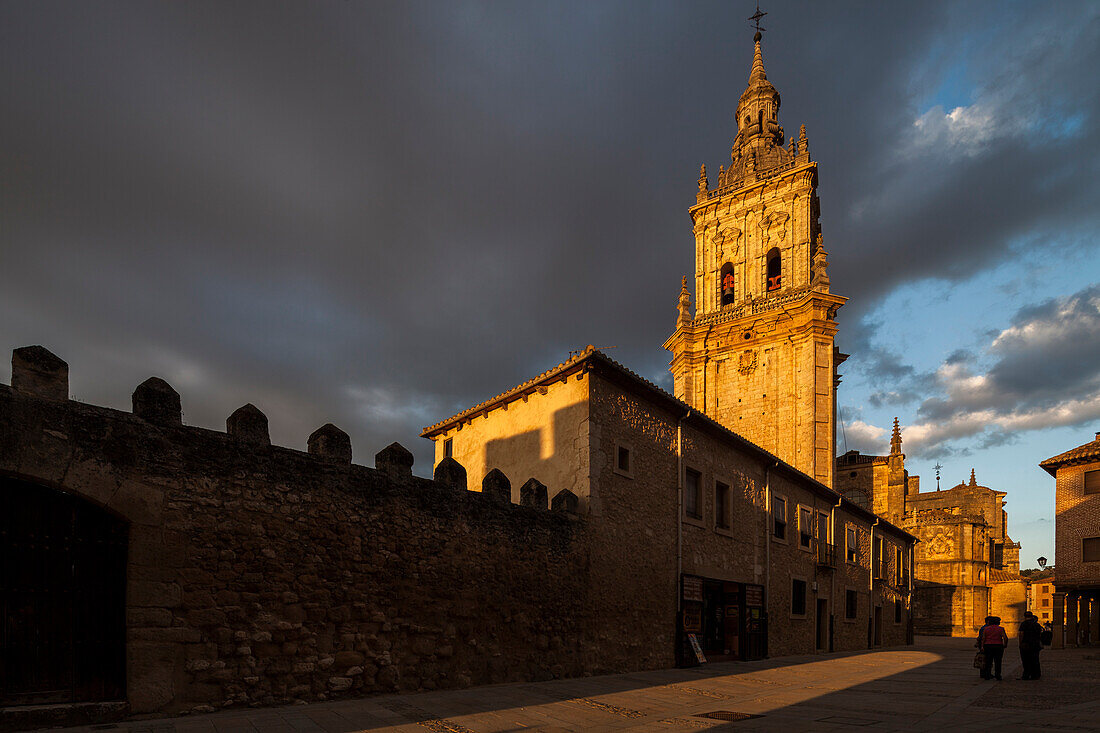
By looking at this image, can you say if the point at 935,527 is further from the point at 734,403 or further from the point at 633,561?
the point at 633,561

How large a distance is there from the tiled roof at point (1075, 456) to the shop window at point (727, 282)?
17119mm

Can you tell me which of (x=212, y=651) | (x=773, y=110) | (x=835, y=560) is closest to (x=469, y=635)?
Result: (x=212, y=651)

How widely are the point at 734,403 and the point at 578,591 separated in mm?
25239

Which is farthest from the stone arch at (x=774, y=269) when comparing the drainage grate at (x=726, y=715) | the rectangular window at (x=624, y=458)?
the drainage grate at (x=726, y=715)

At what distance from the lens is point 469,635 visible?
10.4 m

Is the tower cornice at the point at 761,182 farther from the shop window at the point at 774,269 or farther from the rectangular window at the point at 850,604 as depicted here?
the rectangular window at the point at 850,604

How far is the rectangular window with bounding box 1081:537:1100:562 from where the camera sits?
24766 millimetres

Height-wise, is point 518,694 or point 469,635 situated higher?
point 469,635

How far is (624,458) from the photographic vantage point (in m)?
14.3

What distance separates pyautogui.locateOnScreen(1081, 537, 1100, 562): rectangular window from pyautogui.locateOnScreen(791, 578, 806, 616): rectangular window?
11.8 m

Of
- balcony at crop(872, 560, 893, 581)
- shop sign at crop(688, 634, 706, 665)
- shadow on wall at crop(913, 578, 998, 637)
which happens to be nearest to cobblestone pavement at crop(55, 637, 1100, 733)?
shop sign at crop(688, 634, 706, 665)

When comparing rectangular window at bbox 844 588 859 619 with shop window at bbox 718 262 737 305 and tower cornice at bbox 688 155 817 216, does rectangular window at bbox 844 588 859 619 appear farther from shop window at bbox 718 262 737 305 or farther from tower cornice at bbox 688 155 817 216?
tower cornice at bbox 688 155 817 216

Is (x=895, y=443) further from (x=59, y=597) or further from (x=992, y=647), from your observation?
(x=59, y=597)

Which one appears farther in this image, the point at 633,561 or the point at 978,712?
the point at 633,561
